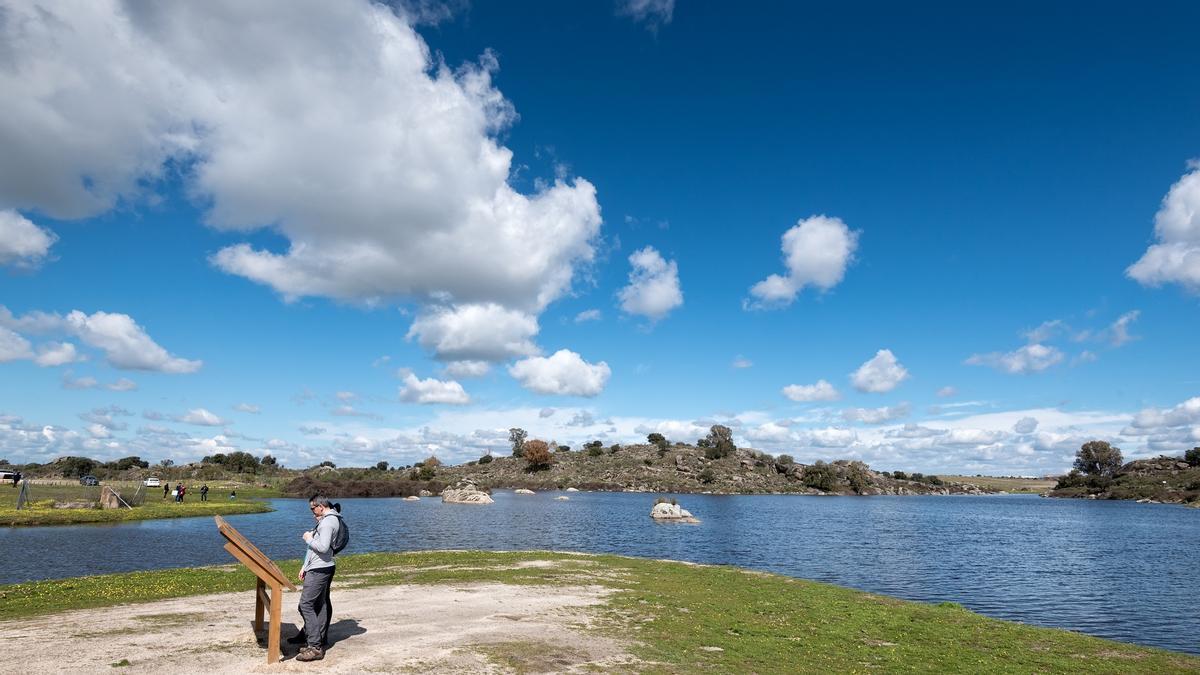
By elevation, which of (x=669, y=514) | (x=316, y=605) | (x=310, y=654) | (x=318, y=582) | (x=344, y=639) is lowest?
(x=669, y=514)

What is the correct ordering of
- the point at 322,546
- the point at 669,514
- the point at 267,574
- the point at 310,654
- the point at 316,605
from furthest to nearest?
the point at 669,514 → the point at 316,605 → the point at 322,546 → the point at 267,574 → the point at 310,654

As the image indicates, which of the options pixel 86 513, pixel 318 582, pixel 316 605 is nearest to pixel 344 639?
pixel 316 605

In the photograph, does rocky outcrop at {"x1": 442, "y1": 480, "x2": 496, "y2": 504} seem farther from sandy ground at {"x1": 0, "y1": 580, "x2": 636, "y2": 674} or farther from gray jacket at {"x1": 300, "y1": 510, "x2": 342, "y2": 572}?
gray jacket at {"x1": 300, "y1": 510, "x2": 342, "y2": 572}

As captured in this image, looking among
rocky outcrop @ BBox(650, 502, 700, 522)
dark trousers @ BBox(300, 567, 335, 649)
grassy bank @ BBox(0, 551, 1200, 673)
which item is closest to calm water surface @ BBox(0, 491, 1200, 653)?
rocky outcrop @ BBox(650, 502, 700, 522)

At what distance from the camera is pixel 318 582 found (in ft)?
48.6

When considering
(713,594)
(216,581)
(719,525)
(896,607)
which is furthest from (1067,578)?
(216,581)

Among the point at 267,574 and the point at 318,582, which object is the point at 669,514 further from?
the point at 267,574

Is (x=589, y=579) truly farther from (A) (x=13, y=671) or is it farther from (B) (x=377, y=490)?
(B) (x=377, y=490)

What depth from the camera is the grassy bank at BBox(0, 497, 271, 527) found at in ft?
215

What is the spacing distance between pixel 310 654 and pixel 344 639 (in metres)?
2.45

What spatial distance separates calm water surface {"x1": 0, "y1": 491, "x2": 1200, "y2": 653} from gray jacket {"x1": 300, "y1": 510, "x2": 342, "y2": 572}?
3346 cm

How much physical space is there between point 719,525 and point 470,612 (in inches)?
2910

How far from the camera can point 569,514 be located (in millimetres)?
107812

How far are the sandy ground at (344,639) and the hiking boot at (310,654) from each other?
0.14 meters
